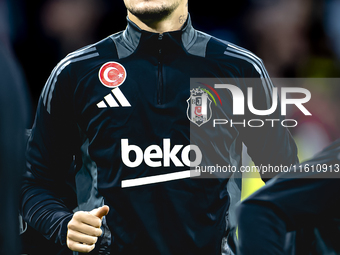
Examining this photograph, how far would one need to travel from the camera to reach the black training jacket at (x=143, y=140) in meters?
1.37

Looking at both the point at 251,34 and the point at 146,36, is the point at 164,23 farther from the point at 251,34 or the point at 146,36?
the point at 251,34

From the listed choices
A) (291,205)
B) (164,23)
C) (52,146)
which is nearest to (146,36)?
(164,23)

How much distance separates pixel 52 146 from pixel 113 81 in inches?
10.4

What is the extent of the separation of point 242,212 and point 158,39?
2.23 ft

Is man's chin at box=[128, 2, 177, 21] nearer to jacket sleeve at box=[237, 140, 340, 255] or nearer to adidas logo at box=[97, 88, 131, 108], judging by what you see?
adidas logo at box=[97, 88, 131, 108]

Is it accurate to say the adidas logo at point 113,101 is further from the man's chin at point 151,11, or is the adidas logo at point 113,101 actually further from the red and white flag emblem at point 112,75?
the man's chin at point 151,11

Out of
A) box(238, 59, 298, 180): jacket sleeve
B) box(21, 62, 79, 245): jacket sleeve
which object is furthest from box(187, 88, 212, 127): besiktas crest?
box(21, 62, 79, 245): jacket sleeve

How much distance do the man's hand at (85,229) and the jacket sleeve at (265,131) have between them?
50 centimetres

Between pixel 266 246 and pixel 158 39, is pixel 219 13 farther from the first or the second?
pixel 266 246

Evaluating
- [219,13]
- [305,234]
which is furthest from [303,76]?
[305,234]

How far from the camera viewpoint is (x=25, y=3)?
6.21ft

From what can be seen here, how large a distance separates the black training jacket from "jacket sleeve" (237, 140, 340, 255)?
46 centimetres

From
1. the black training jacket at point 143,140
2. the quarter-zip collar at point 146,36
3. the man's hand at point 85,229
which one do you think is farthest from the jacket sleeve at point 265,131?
the man's hand at point 85,229

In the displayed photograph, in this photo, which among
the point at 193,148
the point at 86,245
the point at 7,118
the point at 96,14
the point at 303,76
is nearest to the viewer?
the point at 7,118
